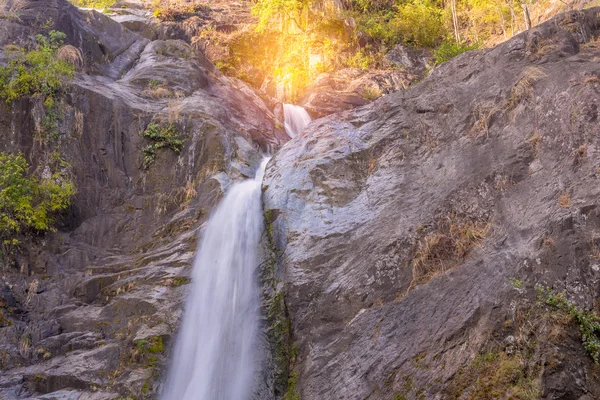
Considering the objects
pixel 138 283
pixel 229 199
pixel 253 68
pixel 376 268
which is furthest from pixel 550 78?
pixel 253 68

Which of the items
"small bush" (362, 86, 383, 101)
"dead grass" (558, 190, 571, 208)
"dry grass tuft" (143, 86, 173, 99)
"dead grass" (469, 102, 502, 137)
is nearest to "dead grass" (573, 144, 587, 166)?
"dead grass" (558, 190, 571, 208)

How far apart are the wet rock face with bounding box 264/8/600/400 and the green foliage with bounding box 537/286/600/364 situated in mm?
102

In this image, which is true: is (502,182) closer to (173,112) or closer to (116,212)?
(116,212)

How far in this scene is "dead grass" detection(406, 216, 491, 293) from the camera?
7.77 meters

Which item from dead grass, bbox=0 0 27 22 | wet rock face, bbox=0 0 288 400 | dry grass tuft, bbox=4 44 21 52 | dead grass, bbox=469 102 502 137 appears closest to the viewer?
wet rock face, bbox=0 0 288 400

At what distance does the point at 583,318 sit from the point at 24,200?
1189 centimetres

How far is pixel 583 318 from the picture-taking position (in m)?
5.81

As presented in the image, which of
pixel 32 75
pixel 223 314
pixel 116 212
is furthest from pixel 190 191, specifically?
pixel 32 75

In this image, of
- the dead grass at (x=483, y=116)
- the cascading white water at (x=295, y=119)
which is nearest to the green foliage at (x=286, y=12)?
the cascading white water at (x=295, y=119)

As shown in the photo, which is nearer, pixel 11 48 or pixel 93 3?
pixel 11 48

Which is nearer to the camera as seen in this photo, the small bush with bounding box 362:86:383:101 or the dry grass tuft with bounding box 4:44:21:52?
the dry grass tuft with bounding box 4:44:21:52

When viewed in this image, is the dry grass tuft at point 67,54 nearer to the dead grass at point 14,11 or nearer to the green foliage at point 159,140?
the dead grass at point 14,11

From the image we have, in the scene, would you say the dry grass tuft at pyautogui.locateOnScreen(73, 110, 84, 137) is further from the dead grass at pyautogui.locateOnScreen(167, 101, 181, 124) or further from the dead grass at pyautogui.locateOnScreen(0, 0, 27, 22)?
the dead grass at pyautogui.locateOnScreen(0, 0, 27, 22)

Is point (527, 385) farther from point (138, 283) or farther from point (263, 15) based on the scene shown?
point (263, 15)
